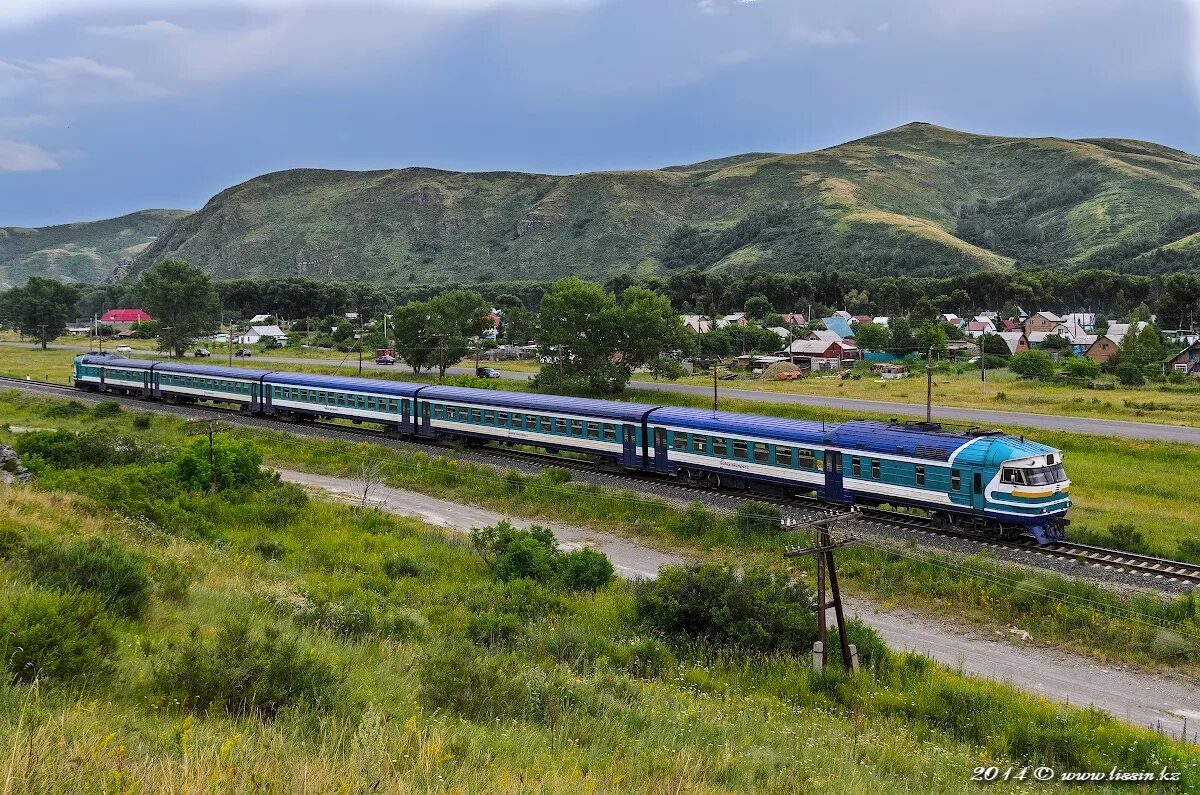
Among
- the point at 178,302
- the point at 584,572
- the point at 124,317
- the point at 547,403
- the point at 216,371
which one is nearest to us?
the point at 584,572

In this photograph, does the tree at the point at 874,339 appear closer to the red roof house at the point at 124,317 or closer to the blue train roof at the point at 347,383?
the blue train roof at the point at 347,383

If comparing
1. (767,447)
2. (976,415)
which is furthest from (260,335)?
(767,447)

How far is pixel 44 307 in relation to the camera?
4572 inches

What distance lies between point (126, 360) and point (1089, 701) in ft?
229

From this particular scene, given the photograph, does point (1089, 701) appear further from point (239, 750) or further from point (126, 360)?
point (126, 360)

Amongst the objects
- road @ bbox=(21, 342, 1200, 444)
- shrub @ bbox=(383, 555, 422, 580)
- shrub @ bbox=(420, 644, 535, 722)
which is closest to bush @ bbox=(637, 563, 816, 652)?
shrub @ bbox=(420, 644, 535, 722)

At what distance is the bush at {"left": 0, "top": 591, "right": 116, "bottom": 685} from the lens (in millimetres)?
8844

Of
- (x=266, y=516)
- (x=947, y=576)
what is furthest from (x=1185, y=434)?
(x=266, y=516)

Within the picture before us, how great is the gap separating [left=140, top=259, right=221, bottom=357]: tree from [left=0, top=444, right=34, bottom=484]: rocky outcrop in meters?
76.4

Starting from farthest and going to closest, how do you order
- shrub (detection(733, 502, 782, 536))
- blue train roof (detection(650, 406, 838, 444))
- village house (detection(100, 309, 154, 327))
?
village house (detection(100, 309, 154, 327))
blue train roof (detection(650, 406, 838, 444))
shrub (detection(733, 502, 782, 536))

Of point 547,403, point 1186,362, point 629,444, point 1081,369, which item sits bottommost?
point 629,444

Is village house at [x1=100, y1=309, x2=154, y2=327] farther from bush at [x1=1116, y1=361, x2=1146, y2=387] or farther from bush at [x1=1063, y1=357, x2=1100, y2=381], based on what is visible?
bush at [x1=1116, y1=361, x2=1146, y2=387]

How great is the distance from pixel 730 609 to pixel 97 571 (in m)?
11.8

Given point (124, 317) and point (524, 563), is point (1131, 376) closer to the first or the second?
point (524, 563)
